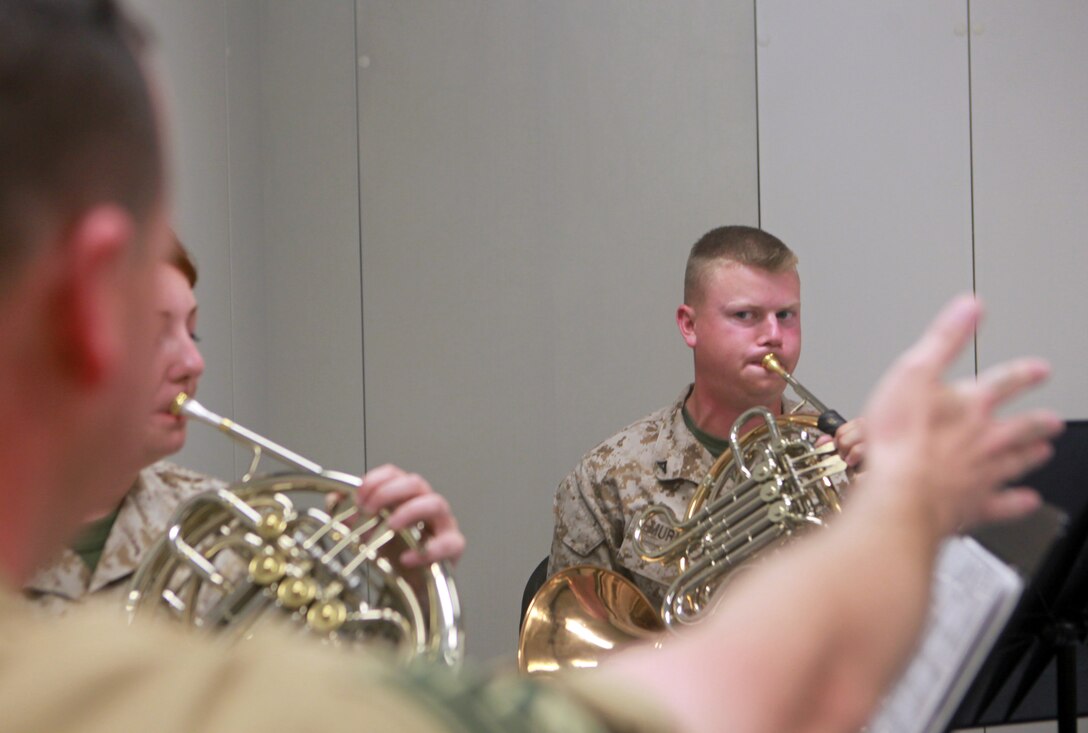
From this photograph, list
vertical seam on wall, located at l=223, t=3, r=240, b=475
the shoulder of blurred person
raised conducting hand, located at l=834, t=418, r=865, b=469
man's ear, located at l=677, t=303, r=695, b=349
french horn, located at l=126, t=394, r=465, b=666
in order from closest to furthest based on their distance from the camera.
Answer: the shoulder of blurred person < french horn, located at l=126, t=394, r=465, b=666 < raised conducting hand, located at l=834, t=418, r=865, b=469 < man's ear, located at l=677, t=303, r=695, b=349 < vertical seam on wall, located at l=223, t=3, r=240, b=475

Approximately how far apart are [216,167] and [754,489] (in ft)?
5.82

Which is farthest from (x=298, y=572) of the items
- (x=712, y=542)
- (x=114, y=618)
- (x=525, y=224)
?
(x=525, y=224)

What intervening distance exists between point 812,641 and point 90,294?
0.29m

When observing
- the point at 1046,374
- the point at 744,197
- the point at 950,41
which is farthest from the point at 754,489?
the point at 950,41

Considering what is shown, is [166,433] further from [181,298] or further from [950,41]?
[950,41]

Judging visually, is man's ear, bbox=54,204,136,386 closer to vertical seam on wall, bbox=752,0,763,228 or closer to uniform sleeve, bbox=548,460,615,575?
uniform sleeve, bbox=548,460,615,575

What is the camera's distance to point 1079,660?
185cm

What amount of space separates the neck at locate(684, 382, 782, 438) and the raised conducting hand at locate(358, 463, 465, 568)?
3.78 feet

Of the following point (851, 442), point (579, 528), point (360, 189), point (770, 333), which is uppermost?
point (360, 189)

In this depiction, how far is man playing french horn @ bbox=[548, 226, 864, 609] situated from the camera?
2375mm

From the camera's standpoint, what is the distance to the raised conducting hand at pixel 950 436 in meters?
0.54

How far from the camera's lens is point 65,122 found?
37cm

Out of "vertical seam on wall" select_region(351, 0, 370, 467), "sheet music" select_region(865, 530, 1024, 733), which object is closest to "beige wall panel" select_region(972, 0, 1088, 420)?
"vertical seam on wall" select_region(351, 0, 370, 467)

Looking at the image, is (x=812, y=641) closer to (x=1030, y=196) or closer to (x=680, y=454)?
(x=680, y=454)
